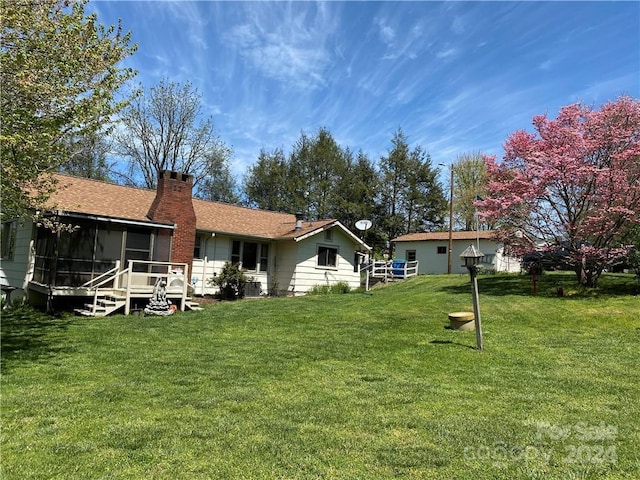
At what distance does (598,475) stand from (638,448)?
2.53ft

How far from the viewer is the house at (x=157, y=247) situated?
13266 millimetres

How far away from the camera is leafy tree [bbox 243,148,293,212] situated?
133 feet

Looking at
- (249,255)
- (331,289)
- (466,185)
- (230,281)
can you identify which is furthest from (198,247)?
(466,185)

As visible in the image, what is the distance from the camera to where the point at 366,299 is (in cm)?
1645

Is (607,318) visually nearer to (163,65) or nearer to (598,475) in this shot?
(598,475)

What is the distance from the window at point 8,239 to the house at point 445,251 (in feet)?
82.5

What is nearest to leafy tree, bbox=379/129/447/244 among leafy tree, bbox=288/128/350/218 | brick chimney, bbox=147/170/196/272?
leafy tree, bbox=288/128/350/218

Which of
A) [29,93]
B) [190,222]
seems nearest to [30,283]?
[190,222]

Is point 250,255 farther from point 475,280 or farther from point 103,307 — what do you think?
point 475,280

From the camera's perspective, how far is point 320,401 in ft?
16.9

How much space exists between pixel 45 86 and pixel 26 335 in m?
5.52

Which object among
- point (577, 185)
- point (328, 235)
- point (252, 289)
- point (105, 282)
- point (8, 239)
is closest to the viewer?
point (105, 282)

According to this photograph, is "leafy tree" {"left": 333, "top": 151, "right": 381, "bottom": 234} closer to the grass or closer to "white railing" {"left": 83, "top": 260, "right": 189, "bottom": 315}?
"white railing" {"left": 83, "top": 260, "right": 189, "bottom": 315}

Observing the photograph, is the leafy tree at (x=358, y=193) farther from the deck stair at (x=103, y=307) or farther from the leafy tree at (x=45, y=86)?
the leafy tree at (x=45, y=86)
